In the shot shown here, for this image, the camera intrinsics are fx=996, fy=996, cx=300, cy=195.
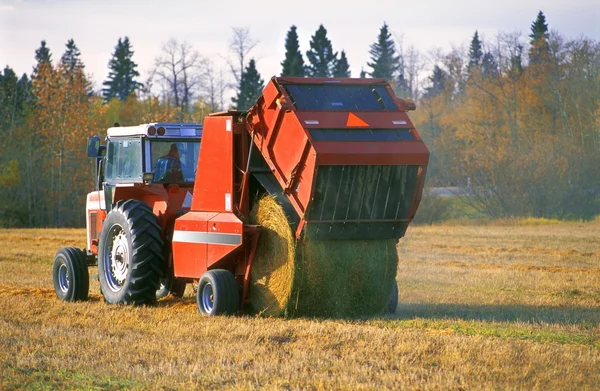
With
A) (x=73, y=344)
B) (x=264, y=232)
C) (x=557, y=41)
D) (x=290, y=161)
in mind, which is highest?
(x=557, y=41)

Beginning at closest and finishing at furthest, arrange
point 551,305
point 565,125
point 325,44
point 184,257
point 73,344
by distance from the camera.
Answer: point 73,344, point 184,257, point 551,305, point 565,125, point 325,44

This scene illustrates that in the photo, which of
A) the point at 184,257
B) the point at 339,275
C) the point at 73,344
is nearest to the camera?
the point at 73,344

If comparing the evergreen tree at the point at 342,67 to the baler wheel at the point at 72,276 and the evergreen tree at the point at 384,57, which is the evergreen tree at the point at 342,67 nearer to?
the evergreen tree at the point at 384,57

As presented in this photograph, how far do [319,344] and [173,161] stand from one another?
17.2 feet

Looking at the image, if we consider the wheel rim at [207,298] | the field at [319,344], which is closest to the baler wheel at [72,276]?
the field at [319,344]

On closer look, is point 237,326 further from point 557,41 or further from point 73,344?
point 557,41

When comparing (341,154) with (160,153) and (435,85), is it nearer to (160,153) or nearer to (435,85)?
(160,153)

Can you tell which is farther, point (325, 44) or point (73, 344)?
point (325, 44)

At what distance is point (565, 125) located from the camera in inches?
2135

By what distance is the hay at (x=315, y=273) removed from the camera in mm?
11711

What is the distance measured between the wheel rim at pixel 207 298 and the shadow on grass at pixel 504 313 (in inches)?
88.2

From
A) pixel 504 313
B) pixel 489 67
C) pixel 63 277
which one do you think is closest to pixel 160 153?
pixel 63 277

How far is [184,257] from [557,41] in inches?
2053

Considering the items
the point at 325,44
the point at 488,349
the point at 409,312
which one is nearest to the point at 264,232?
the point at 409,312
